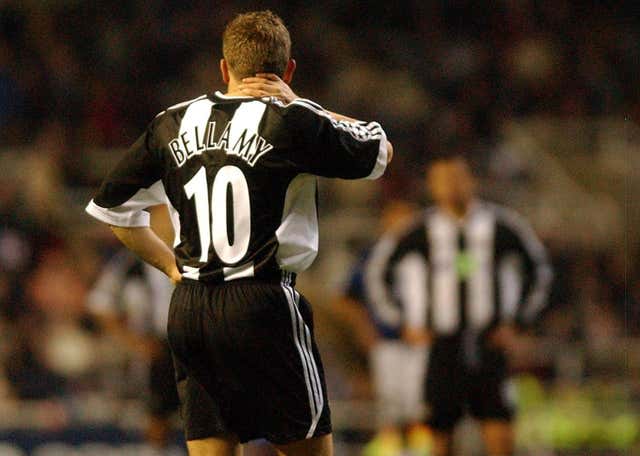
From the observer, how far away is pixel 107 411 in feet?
29.8

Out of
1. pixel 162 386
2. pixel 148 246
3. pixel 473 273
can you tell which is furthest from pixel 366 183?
pixel 148 246

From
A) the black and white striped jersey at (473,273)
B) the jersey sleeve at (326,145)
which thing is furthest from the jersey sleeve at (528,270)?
the jersey sleeve at (326,145)

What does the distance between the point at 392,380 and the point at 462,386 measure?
1.97 meters

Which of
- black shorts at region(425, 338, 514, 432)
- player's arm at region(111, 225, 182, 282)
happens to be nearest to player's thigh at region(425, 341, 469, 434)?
black shorts at region(425, 338, 514, 432)

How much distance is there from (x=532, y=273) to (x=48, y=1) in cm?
863

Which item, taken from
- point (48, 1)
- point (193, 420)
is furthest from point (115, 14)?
point (193, 420)

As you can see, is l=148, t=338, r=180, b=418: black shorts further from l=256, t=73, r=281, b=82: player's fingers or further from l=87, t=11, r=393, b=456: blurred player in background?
l=256, t=73, r=281, b=82: player's fingers

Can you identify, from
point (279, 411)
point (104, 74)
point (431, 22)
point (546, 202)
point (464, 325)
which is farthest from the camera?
point (431, 22)

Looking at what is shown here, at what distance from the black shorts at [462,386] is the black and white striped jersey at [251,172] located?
311cm

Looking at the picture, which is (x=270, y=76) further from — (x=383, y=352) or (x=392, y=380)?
(x=383, y=352)

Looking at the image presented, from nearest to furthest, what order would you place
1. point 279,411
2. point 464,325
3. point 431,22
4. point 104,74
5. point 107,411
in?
point 279,411, point 464,325, point 107,411, point 104,74, point 431,22

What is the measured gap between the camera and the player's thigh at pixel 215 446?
13.7 feet

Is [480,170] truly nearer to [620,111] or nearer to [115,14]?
[620,111]

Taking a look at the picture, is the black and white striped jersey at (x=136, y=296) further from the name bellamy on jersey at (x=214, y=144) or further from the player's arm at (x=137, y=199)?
the name bellamy on jersey at (x=214, y=144)
